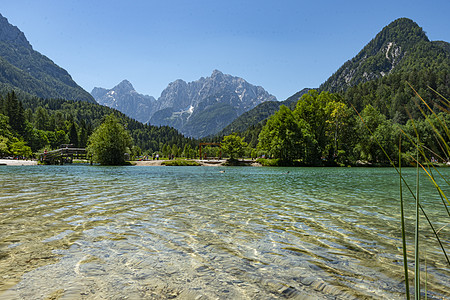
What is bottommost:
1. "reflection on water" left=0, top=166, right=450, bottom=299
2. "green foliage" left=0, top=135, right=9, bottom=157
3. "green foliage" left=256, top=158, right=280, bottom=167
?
"reflection on water" left=0, top=166, right=450, bottom=299

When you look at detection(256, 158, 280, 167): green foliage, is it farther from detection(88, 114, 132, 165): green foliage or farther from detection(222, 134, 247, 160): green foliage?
detection(88, 114, 132, 165): green foliage

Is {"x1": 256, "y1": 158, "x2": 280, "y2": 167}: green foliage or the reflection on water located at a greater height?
{"x1": 256, "y1": 158, "x2": 280, "y2": 167}: green foliage

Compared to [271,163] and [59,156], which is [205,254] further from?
[59,156]

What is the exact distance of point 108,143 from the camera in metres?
55.1

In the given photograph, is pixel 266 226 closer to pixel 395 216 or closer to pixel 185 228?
pixel 185 228

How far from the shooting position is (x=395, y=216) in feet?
25.0

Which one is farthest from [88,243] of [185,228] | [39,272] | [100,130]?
[100,130]

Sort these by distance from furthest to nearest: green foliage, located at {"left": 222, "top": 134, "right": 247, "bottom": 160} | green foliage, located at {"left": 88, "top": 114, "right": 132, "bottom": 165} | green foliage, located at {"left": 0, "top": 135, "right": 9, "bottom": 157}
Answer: green foliage, located at {"left": 222, "top": 134, "right": 247, "bottom": 160} < green foliage, located at {"left": 0, "top": 135, "right": 9, "bottom": 157} < green foliage, located at {"left": 88, "top": 114, "right": 132, "bottom": 165}

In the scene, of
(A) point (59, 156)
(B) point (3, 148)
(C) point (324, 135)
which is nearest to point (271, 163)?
(C) point (324, 135)

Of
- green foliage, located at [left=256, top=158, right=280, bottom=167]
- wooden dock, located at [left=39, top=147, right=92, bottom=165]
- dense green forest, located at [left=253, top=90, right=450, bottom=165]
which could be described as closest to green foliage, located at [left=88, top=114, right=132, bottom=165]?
wooden dock, located at [left=39, top=147, right=92, bottom=165]

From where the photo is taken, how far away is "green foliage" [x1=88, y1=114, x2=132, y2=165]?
55.2 m

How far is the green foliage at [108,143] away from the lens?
181ft

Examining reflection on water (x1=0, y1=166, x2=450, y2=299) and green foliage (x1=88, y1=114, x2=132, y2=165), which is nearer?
reflection on water (x1=0, y1=166, x2=450, y2=299)

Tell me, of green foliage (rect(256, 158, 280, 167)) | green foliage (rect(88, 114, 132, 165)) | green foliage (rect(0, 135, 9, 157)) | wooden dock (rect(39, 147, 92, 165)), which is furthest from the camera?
green foliage (rect(0, 135, 9, 157))
